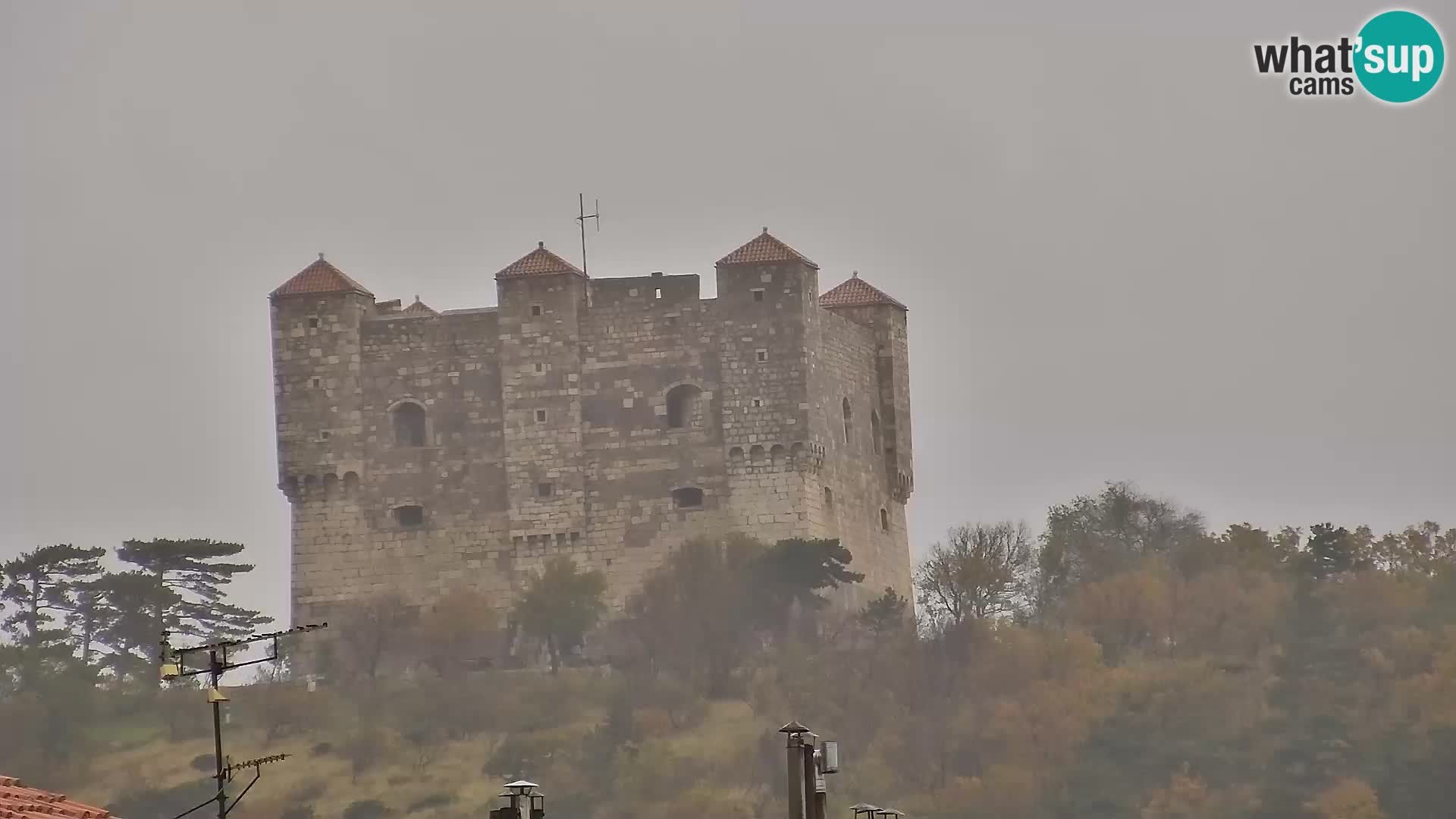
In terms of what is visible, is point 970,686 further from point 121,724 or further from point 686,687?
point 121,724

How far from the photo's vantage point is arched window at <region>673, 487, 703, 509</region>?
103m

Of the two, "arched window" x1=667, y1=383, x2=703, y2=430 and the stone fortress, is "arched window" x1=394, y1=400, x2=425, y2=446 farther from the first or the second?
"arched window" x1=667, y1=383, x2=703, y2=430

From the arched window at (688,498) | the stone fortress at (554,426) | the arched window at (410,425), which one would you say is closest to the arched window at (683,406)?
the stone fortress at (554,426)

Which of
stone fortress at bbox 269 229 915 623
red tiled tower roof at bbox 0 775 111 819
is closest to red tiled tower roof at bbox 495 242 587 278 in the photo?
stone fortress at bbox 269 229 915 623

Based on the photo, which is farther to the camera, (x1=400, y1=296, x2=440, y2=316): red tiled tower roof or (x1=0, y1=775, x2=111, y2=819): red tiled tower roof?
(x1=400, y1=296, x2=440, y2=316): red tiled tower roof

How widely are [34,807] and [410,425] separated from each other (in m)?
59.6

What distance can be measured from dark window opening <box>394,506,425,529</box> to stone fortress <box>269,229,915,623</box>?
0.02m

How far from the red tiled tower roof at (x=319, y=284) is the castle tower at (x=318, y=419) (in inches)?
1.6

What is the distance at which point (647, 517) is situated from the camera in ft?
338

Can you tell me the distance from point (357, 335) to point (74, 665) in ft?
41.8

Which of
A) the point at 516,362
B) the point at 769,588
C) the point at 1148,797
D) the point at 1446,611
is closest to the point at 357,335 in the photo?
the point at 516,362

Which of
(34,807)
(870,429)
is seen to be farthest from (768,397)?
(34,807)

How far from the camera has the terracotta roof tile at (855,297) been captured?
355 feet

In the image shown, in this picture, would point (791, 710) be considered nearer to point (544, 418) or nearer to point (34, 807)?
point (544, 418)
